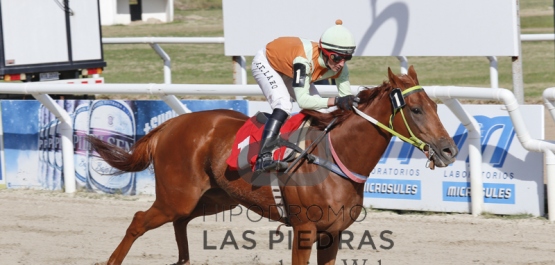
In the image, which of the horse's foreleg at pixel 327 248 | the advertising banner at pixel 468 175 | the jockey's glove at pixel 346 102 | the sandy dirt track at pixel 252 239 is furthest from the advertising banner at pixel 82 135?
the jockey's glove at pixel 346 102

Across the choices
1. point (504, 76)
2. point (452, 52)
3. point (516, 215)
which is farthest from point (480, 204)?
point (504, 76)

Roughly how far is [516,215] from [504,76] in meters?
9.84

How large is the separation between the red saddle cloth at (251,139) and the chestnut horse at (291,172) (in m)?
0.09

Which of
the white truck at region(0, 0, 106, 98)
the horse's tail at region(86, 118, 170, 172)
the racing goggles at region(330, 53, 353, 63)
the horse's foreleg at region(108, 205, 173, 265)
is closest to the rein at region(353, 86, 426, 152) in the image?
the racing goggles at region(330, 53, 353, 63)

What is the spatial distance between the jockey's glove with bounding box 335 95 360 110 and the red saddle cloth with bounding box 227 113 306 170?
0.33 meters

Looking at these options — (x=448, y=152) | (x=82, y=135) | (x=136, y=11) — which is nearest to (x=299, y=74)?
(x=448, y=152)

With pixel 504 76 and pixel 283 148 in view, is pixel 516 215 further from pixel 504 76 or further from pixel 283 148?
pixel 504 76

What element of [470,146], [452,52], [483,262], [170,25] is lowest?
[483,262]

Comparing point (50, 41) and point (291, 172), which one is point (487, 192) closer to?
point (291, 172)

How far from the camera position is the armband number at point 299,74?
16.4 feet

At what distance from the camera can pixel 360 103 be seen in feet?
16.8

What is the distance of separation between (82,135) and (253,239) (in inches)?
104

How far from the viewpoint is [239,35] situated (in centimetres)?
1014

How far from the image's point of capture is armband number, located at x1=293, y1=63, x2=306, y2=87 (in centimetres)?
501
